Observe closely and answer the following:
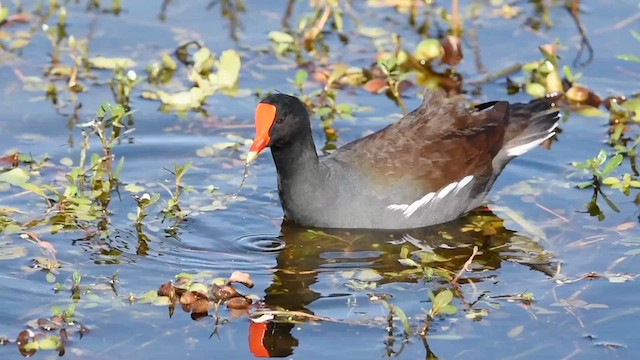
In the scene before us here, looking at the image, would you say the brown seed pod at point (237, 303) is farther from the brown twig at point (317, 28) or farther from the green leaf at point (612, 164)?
the brown twig at point (317, 28)

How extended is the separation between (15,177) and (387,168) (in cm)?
193

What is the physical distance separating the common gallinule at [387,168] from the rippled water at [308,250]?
11cm

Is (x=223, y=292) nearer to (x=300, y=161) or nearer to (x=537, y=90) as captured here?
(x=300, y=161)

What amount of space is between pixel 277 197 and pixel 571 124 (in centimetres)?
209

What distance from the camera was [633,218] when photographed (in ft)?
22.1

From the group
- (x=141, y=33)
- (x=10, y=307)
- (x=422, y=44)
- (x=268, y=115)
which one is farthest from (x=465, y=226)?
(x=141, y=33)

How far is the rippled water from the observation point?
17.4 ft

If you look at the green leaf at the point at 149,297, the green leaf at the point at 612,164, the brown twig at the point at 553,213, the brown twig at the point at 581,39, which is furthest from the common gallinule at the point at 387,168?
the brown twig at the point at 581,39

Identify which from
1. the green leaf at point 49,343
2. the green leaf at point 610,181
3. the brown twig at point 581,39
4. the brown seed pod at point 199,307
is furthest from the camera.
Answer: the brown twig at point 581,39

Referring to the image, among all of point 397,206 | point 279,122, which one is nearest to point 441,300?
point 397,206

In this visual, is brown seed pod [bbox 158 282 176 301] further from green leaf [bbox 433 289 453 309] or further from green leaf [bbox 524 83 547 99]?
green leaf [bbox 524 83 547 99]

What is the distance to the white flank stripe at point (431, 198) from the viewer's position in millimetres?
6555

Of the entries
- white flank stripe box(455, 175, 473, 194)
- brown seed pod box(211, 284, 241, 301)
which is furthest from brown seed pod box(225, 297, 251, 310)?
white flank stripe box(455, 175, 473, 194)

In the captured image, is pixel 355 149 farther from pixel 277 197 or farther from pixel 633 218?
pixel 633 218
